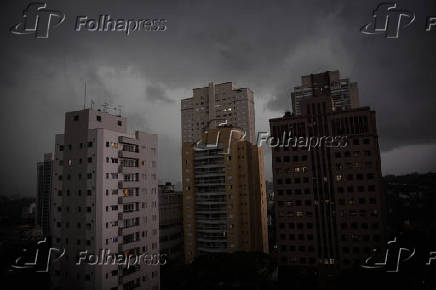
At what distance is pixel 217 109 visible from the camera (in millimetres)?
109500

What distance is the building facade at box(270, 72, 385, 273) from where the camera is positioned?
53.2 meters

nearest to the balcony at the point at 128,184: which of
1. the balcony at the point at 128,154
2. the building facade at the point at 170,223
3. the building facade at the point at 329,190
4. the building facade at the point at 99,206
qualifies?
the building facade at the point at 99,206

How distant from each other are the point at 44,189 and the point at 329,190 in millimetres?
94480

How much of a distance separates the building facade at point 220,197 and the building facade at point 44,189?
6102cm

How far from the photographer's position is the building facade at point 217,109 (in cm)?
10656

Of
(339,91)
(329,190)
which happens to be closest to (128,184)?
(329,190)

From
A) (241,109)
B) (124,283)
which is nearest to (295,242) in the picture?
(124,283)

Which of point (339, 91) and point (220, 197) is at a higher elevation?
point (339, 91)

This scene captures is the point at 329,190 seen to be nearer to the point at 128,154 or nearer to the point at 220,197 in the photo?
the point at 220,197

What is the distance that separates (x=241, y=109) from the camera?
349 ft

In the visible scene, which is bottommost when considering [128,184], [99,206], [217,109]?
[99,206]

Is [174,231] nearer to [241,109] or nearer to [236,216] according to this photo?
[236,216]

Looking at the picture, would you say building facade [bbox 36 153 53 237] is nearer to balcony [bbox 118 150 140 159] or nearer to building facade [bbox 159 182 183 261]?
building facade [bbox 159 182 183 261]

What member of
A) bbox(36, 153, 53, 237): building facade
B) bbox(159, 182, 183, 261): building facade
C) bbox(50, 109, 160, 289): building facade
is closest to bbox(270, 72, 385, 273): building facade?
bbox(159, 182, 183, 261): building facade
